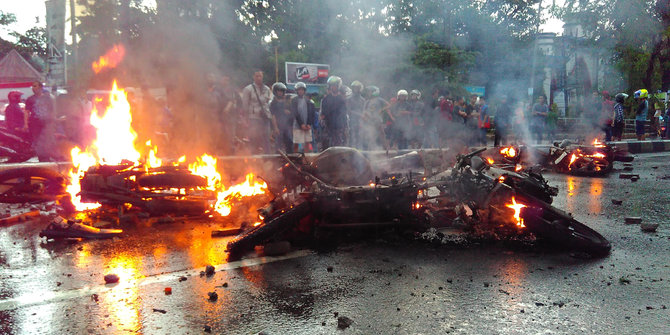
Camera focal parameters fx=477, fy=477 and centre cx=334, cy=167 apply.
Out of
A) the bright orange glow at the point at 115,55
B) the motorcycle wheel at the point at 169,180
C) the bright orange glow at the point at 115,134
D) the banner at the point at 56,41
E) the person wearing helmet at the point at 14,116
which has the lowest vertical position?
the motorcycle wheel at the point at 169,180

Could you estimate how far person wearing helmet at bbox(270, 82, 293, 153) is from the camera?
10.4 m

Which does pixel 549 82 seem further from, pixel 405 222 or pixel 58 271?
pixel 58 271

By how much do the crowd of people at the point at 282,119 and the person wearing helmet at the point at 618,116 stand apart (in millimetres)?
4375

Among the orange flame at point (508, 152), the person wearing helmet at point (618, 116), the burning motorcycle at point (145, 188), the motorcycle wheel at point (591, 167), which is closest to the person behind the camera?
the burning motorcycle at point (145, 188)

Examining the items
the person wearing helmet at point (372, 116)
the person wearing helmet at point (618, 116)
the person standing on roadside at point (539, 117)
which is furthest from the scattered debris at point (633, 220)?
the person wearing helmet at point (618, 116)

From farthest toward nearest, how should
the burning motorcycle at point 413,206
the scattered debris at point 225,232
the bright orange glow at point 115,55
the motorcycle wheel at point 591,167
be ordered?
the motorcycle wheel at point 591,167 < the bright orange glow at point 115,55 < the scattered debris at point 225,232 < the burning motorcycle at point 413,206

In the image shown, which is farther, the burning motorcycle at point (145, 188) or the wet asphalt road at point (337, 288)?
the burning motorcycle at point (145, 188)

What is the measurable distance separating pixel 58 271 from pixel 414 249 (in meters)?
3.23

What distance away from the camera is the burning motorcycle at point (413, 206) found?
4656mm

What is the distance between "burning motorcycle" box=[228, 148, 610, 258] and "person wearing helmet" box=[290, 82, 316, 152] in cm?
517

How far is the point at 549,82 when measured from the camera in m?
20.6

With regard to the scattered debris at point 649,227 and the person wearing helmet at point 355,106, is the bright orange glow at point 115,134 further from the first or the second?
the scattered debris at point 649,227

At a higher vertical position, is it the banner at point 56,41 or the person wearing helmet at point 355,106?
the banner at point 56,41

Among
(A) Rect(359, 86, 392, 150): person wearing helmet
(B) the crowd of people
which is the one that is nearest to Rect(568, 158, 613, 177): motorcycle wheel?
(B) the crowd of people
